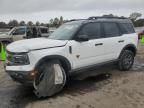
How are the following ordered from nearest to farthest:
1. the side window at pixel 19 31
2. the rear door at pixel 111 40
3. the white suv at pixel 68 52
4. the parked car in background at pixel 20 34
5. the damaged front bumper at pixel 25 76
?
the damaged front bumper at pixel 25 76, the white suv at pixel 68 52, the rear door at pixel 111 40, the parked car in background at pixel 20 34, the side window at pixel 19 31

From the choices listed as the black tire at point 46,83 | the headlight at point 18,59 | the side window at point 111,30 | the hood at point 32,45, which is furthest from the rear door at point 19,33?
the black tire at point 46,83

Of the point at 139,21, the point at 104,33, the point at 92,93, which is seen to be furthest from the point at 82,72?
the point at 139,21

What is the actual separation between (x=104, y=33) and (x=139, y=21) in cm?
4510

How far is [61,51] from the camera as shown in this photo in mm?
6871

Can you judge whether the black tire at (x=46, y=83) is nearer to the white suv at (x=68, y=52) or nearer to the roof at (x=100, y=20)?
the white suv at (x=68, y=52)

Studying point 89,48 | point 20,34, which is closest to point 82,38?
point 89,48

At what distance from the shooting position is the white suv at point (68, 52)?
21.1ft

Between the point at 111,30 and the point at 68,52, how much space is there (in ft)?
7.17

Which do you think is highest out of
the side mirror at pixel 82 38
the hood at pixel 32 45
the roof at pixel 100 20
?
the roof at pixel 100 20

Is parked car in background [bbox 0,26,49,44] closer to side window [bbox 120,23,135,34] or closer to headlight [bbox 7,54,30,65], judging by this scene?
side window [bbox 120,23,135,34]

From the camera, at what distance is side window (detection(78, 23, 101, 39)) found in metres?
7.71

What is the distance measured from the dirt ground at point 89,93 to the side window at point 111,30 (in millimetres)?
1073

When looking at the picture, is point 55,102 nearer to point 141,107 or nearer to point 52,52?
point 52,52

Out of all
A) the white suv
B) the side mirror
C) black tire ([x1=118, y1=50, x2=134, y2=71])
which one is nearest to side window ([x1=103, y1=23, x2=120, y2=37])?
the white suv
